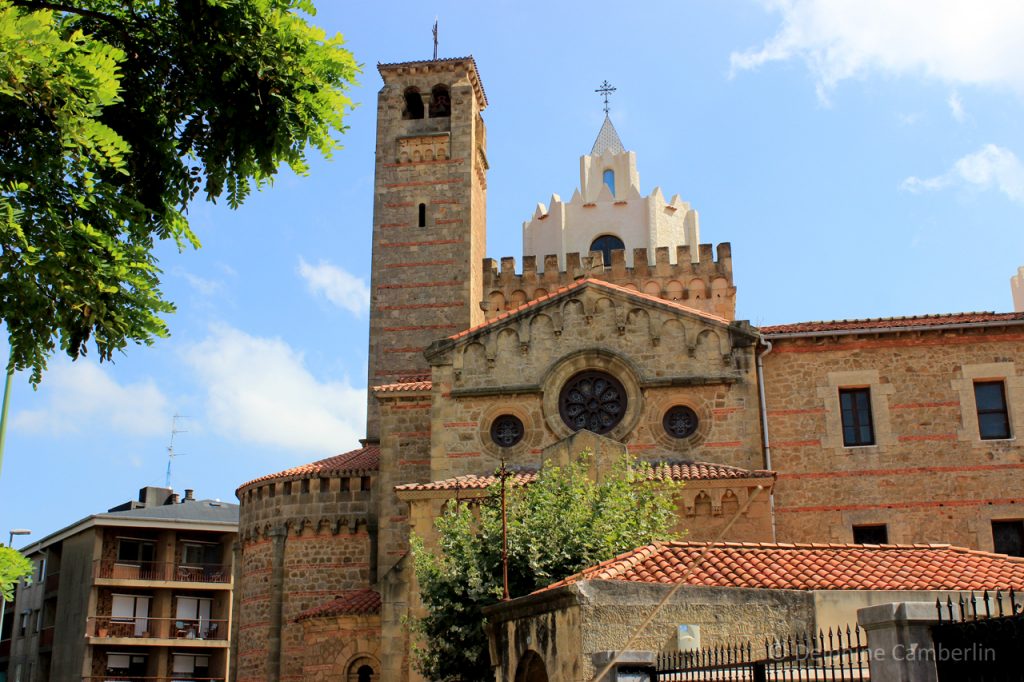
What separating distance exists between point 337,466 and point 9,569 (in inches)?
778

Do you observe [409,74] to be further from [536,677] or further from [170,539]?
[536,677]

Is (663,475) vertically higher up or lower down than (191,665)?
higher up

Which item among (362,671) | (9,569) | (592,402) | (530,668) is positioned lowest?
(362,671)

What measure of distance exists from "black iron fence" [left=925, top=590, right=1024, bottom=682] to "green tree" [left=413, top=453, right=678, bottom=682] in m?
8.85

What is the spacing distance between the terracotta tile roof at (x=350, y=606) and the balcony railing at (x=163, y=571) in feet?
62.5

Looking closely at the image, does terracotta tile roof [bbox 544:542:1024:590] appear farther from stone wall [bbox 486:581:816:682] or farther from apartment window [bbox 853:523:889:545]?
apartment window [bbox 853:523:889:545]

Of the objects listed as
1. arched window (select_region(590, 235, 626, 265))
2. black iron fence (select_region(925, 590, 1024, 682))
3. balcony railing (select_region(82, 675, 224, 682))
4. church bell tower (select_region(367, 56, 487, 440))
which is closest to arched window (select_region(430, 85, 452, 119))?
church bell tower (select_region(367, 56, 487, 440))

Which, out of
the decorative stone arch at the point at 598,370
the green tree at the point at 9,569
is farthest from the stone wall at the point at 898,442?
the green tree at the point at 9,569

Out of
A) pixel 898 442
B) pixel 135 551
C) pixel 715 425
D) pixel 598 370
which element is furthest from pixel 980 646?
pixel 135 551

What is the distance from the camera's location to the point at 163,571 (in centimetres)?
4219

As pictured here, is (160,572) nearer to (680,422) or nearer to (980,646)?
(680,422)

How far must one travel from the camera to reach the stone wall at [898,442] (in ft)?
71.6

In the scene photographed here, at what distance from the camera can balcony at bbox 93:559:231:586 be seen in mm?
41281

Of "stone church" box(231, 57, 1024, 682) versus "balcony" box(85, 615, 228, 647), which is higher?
"stone church" box(231, 57, 1024, 682)
